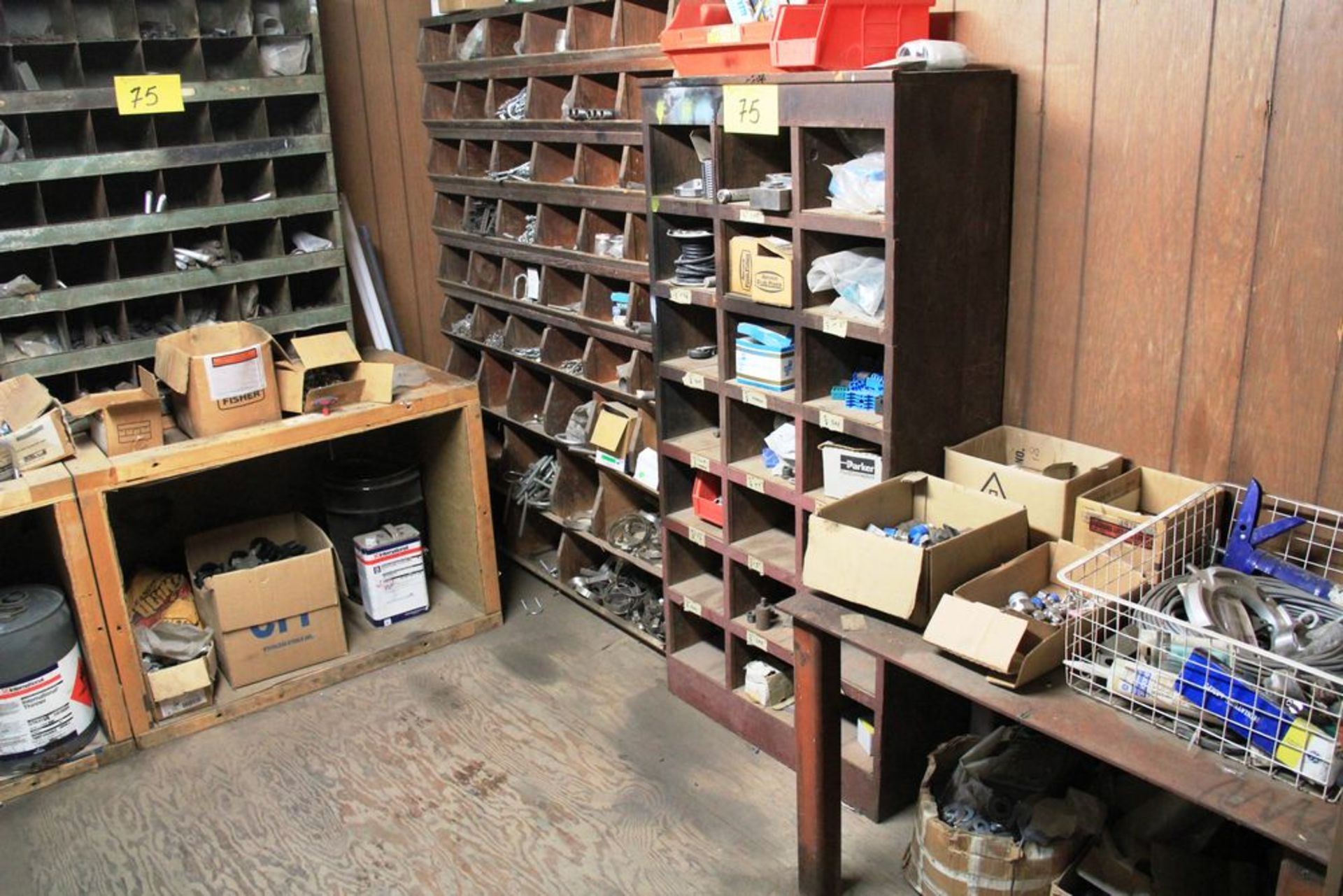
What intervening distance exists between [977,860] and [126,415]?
239 cm

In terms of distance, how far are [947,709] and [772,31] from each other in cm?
162

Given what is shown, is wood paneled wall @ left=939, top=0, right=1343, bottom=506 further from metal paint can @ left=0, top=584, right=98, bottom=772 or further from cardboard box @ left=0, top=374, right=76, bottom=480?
metal paint can @ left=0, top=584, right=98, bottom=772

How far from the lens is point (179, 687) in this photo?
10.3ft

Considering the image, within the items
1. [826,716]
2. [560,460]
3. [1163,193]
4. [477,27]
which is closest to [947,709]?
[826,716]

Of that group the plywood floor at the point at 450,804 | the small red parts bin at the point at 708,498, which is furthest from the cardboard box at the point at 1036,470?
the plywood floor at the point at 450,804

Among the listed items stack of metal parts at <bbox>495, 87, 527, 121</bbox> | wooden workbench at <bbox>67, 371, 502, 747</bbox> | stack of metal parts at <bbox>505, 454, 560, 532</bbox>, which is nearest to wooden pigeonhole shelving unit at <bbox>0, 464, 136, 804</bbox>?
wooden workbench at <bbox>67, 371, 502, 747</bbox>

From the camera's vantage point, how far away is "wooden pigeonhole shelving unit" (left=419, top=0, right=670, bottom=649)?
3.19m

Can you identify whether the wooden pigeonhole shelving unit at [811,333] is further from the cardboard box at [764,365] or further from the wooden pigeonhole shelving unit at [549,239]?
the wooden pigeonhole shelving unit at [549,239]

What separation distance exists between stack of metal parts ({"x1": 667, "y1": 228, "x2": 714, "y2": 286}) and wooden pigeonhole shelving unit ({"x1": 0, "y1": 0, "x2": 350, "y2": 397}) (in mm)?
1440

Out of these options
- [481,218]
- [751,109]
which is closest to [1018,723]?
[751,109]

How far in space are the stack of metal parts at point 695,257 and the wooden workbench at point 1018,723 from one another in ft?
3.32

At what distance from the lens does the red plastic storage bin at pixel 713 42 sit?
8.07 feet

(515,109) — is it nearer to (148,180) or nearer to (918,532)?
(148,180)

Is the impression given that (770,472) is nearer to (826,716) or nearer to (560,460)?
(826,716)
